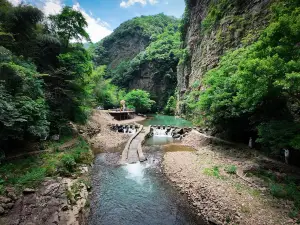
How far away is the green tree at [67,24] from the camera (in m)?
13.7

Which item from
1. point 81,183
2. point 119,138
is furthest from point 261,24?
point 81,183

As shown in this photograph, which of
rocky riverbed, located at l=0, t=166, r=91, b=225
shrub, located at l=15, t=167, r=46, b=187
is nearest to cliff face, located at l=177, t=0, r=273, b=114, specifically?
rocky riverbed, located at l=0, t=166, r=91, b=225

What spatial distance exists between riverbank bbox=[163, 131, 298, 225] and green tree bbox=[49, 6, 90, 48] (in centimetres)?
1277

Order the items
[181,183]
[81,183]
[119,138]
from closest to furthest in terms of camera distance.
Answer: [81,183] < [181,183] < [119,138]

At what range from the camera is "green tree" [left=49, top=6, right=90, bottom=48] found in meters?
13.7

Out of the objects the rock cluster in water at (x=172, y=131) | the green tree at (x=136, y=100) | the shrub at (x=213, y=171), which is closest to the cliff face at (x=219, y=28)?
the rock cluster in water at (x=172, y=131)

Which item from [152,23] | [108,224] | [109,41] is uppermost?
[152,23]

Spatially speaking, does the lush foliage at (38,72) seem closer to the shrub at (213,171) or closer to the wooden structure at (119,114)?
the shrub at (213,171)

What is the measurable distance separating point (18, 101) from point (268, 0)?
19968 mm

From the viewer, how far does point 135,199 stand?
23.9 ft

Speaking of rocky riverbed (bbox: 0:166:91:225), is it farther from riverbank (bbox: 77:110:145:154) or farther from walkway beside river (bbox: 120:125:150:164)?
riverbank (bbox: 77:110:145:154)

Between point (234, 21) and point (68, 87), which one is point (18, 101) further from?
point (234, 21)

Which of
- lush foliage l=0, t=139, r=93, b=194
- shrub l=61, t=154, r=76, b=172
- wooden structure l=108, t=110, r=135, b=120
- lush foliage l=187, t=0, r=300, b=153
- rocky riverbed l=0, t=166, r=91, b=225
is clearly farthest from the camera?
wooden structure l=108, t=110, r=135, b=120

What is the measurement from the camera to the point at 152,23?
253 feet
